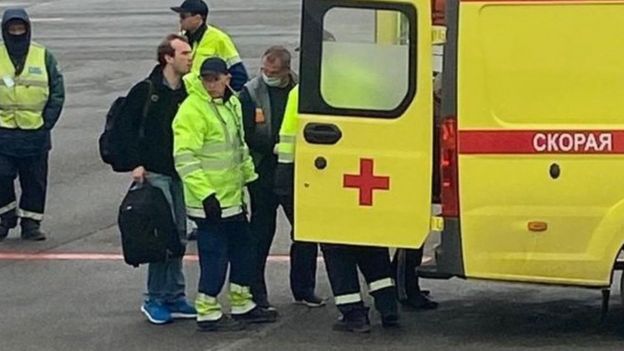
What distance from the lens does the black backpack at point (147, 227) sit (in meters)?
9.48

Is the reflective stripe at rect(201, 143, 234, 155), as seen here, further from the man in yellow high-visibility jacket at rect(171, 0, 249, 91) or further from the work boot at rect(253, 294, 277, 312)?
the man in yellow high-visibility jacket at rect(171, 0, 249, 91)

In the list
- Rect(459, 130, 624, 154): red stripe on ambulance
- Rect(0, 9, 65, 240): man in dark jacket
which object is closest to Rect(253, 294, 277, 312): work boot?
Rect(459, 130, 624, 154): red stripe on ambulance

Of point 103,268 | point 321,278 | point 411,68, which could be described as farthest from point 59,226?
point 411,68

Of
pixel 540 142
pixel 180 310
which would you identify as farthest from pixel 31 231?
pixel 540 142

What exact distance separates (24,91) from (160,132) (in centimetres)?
300

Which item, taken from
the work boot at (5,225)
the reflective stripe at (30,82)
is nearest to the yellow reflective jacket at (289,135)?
the reflective stripe at (30,82)

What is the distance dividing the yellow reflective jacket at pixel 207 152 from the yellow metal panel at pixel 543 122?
149cm

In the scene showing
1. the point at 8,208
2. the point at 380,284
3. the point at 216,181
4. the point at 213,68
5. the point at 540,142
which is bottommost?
the point at 8,208

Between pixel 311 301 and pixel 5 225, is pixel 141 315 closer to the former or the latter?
pixel 311 301

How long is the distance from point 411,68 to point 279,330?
1.88 m

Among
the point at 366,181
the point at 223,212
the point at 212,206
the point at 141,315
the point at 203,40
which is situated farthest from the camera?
the point at 203,40

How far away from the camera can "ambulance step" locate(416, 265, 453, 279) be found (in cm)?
891

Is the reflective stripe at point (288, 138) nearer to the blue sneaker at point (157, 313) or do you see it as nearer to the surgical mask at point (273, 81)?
the surgical mask at point (273, 81)

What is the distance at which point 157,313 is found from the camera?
382 inches
